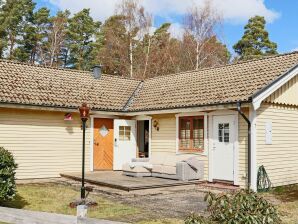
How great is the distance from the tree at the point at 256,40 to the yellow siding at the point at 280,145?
85.8 feet

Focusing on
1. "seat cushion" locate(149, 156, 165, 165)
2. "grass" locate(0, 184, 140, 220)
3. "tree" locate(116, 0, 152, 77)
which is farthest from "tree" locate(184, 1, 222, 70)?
"grass" locate(0, 184, 140, 220)

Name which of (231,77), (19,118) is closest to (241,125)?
(231,77)

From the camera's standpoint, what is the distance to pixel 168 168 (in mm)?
13953

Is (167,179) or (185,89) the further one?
(185,89)

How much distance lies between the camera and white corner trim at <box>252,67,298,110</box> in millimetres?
11930

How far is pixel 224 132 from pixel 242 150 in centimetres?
96

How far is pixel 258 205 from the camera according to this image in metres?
5.07

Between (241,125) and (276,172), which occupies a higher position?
(241,125)

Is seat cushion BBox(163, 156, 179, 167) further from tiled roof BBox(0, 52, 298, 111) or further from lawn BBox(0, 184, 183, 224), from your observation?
lawn BBox(0, 184, 183, 224)

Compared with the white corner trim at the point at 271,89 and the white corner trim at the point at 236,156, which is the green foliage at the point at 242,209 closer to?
the white corner trim at the point at 271,89

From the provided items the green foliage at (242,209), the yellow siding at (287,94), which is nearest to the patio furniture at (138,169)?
the yellow siding at (287,94)

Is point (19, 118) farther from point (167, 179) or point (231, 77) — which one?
point (231, 77)

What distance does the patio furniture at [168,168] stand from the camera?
44.4 feet

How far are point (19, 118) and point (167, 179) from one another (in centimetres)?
563
